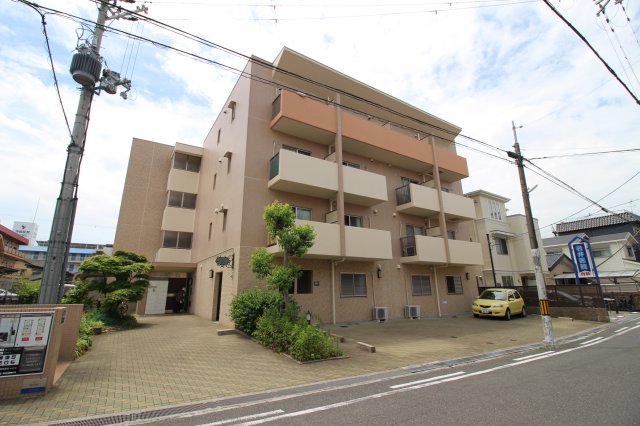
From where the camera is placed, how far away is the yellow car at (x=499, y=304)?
53.5 feet

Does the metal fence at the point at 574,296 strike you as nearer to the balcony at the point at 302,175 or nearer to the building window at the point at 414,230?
the building window at the point at 414,230

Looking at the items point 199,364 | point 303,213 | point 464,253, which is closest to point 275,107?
point 303,213

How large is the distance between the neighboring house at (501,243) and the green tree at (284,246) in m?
19.4

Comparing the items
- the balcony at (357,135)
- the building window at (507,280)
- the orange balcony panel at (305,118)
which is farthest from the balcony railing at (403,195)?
the building window at (507,280)

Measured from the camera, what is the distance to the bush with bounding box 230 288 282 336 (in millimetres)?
10539

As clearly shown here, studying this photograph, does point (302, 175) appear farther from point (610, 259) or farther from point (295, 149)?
point (610, 259)

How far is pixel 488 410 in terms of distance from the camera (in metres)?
4.45

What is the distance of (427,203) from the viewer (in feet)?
58.5

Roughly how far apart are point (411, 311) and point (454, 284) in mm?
4929

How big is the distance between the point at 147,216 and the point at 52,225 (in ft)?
47.3

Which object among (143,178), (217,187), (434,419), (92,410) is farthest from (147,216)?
(434,419)

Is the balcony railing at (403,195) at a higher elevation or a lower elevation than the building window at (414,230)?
higher

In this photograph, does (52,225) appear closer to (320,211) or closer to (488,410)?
(488,410)

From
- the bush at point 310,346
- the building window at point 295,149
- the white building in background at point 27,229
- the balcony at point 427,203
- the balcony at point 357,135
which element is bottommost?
the bush at point 310,346
